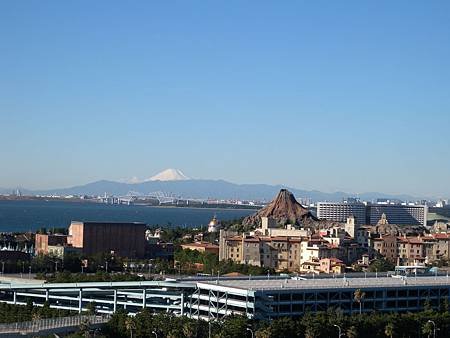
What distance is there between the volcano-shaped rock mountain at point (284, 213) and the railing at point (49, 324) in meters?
59.7

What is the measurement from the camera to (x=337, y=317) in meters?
33.4

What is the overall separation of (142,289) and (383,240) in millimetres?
35797

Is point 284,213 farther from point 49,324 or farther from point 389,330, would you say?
point 49,324

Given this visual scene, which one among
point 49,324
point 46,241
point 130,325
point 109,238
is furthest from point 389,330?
point 46,241

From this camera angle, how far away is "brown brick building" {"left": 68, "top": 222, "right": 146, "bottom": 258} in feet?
218

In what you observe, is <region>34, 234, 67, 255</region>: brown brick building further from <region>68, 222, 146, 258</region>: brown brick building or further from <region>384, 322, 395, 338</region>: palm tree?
<region>384, 322, 395, 338</region>: palm tree

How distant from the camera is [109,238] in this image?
67750 mm

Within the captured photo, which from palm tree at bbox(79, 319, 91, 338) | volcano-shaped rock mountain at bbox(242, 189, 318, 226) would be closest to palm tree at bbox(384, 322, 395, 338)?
palm tree at bbox(79, 319, 91, 338)

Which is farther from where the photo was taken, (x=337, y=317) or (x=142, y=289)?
(x=142, y=289)

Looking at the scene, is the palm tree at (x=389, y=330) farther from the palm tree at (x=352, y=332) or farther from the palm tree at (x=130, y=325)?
the palm tree at (x=130, y=325)

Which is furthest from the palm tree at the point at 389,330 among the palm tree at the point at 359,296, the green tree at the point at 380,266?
the green tree at the point at 380,266

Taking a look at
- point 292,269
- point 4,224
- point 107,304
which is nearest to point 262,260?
point 292,269

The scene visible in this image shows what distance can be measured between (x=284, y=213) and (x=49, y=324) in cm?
6669

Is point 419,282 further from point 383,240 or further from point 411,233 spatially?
point 411,233
